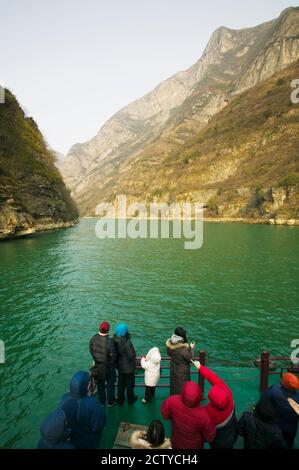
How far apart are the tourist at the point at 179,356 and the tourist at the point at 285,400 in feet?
6.87

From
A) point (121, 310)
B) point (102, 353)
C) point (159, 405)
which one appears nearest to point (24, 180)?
point (121, 310)

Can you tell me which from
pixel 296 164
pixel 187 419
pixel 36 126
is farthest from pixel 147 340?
pixel 296 164

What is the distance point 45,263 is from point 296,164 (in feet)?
344

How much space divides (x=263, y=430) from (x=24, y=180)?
6899 centimetres

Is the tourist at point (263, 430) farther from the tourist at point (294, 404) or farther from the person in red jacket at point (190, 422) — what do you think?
the person in red jacket at point (190, 422)

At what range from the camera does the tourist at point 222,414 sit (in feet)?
15.4

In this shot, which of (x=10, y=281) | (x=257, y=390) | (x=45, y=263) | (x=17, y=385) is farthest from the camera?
(x=45, y=263)

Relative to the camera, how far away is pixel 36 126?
300 feet

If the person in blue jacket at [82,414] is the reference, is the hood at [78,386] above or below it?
above

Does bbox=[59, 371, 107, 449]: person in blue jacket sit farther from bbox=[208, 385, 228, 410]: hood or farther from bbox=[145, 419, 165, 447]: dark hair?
bbox=[208, 385, 228, 410]: hood

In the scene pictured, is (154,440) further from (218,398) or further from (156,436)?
(218,398)

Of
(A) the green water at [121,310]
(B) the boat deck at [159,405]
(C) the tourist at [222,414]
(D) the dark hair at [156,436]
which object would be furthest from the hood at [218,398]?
(A) the green water at [121,310]
